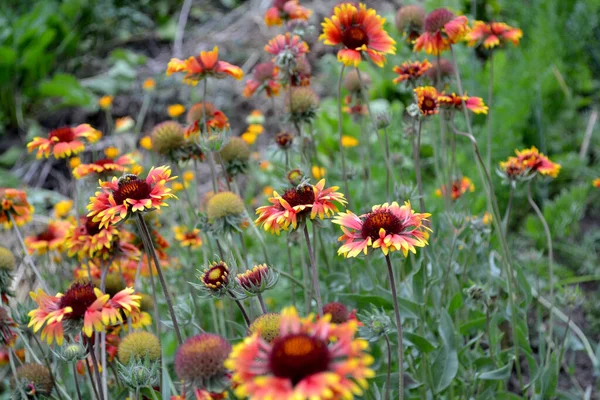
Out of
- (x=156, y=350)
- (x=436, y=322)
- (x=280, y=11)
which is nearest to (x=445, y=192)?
(x=436, y=322)

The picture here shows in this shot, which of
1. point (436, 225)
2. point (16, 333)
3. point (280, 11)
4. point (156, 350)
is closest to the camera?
point (156, 350)

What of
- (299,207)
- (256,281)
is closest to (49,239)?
(256,281)

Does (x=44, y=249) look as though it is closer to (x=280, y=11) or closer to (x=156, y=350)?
(x=156, y=350)

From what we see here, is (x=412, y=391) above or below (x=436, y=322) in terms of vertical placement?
below

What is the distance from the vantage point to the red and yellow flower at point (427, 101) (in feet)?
5.59

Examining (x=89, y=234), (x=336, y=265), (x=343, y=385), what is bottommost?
(x=336, y=265)

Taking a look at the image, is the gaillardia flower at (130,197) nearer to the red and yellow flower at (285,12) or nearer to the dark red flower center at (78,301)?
the dark red flower center at (78,301)

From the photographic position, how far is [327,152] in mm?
3695

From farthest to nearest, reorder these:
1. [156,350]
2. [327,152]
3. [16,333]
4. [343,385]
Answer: [327,152]
[16,333]
[156,350]
[343,385]

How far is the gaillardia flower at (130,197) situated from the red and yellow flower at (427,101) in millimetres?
718

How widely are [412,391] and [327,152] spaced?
2.01 meters

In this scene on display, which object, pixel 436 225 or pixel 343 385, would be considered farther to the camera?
pixel 436 225

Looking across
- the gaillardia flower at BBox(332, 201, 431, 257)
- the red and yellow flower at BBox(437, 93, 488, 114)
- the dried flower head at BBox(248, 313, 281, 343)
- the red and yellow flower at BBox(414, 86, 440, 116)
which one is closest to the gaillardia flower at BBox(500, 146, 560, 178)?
the red and yellow flower at BBox(437, 93, 488, 114)

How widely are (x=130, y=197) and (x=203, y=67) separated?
0.64 meters
